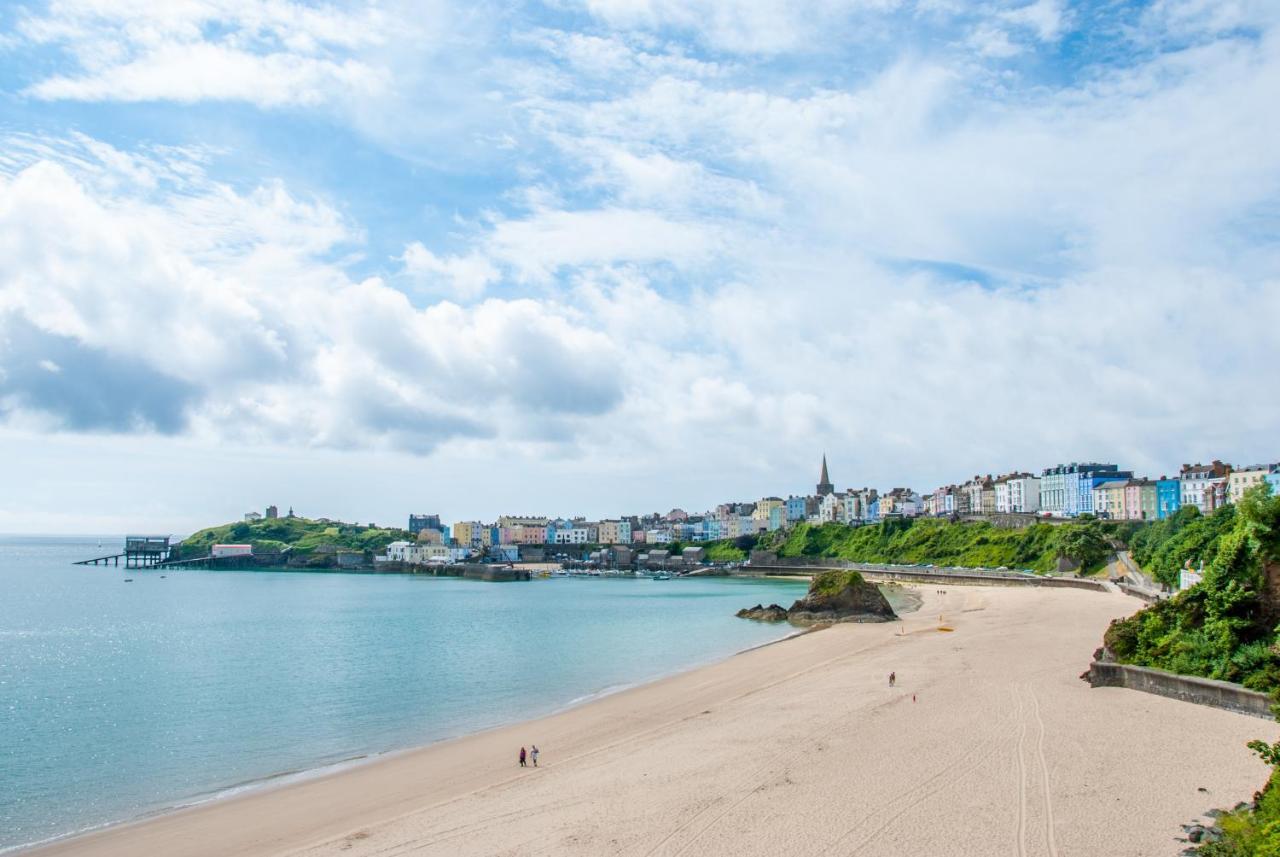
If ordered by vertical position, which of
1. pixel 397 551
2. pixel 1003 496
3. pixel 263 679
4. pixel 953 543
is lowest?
pixel 397 551

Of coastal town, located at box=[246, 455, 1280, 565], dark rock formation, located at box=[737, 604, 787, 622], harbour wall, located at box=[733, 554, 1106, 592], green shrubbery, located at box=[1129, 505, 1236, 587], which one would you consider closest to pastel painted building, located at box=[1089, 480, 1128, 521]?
coastal town, located at box=[246, 455, 1280, 565]

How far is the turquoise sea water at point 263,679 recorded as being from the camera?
23500 mm

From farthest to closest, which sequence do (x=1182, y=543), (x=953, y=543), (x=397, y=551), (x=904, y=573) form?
1. (x=397, y=551)
2. (x=953, y=543)
3. (x=904, y=573)
4. (x=1182, y=543)

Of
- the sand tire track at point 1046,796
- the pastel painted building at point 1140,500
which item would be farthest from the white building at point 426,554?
the sand tire track at point 1046,796

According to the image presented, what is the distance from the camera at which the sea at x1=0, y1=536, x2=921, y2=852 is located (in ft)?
76.4

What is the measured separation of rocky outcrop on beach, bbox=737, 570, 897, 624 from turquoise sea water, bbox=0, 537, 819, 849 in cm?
379

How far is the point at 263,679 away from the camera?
127ft

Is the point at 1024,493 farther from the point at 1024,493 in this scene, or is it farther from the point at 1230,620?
the point at 1230,620

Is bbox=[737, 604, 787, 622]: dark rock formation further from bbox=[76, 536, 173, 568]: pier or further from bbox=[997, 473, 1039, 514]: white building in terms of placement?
bbox=[76, 536, 173, 568]: pier

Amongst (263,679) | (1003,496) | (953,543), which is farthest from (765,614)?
(1003,496)

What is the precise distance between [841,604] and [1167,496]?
251 feet

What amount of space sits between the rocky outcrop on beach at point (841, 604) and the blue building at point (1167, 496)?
236 feet

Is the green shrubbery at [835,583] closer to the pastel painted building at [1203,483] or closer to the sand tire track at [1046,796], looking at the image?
the sand tire track at [1046,796]

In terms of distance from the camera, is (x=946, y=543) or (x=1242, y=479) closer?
(x=1242, y=479)
